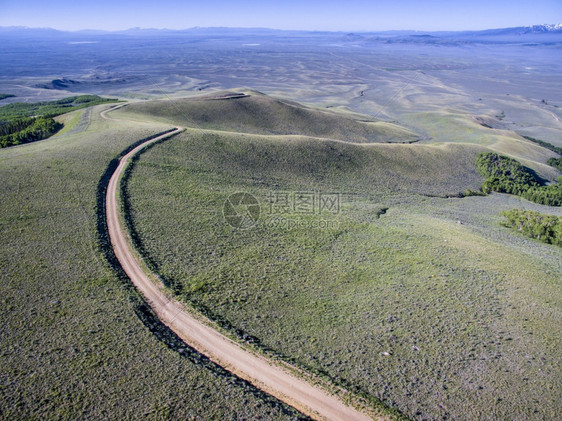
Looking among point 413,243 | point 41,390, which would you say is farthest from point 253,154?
point 41,390

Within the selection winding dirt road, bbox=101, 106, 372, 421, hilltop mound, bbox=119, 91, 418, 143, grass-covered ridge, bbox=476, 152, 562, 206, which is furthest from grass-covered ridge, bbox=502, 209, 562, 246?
hilltop mound, bbox=119, 91, 418, 143

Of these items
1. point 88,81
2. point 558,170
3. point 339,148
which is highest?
point 88,81

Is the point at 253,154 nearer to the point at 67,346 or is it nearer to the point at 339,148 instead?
the point at 339,148

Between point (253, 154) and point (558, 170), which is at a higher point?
point (253, 154)

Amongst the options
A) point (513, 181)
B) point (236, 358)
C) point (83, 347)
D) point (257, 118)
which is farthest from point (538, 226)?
point (257, 118)

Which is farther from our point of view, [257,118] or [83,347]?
[257,118]

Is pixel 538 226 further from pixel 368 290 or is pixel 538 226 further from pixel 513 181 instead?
pixel 368 290

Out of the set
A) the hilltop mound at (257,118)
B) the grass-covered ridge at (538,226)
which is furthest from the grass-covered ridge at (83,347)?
the hilltop mound at (257,118)
